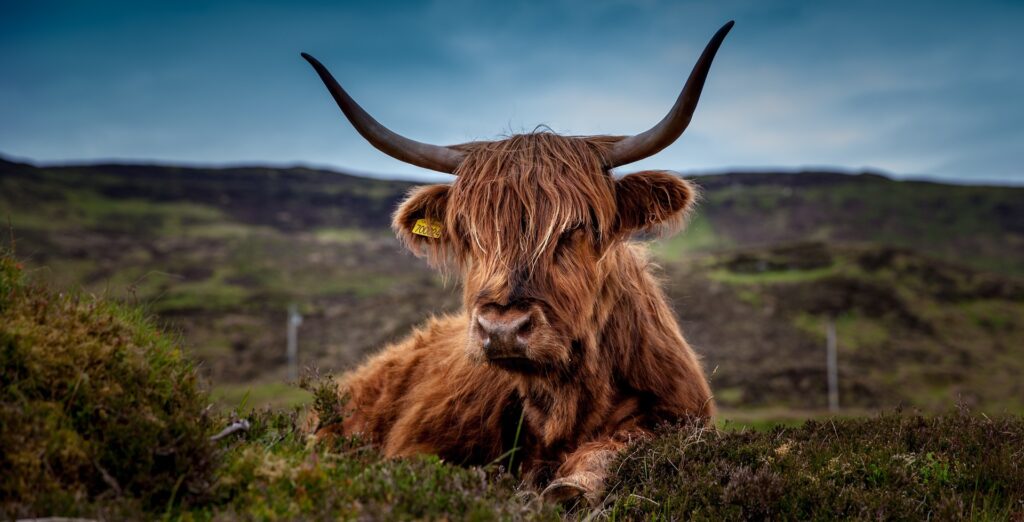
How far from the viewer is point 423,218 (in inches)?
191

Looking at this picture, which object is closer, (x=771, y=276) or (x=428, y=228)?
(x=428, y=228)

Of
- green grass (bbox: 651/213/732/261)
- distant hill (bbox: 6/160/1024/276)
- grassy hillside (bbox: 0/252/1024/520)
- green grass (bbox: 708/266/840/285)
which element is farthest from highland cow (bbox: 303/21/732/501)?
green grass (bbox: 651/213/732/261)

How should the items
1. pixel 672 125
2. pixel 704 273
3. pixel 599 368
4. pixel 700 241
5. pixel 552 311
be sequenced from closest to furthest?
pixel 552 311 → pixel 672 125 → pixel 599 368 → pixel 704 273 → pixel 700 241

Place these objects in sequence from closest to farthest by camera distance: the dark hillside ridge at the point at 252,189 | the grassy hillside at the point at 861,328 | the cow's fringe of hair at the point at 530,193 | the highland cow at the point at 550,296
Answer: the highland cow at the point at 550,296 < the cow's fringe of hair at the point at 530,193 < the grassy hillside at the point at 861,328 < the dark hillside ridge at the point at 252,189

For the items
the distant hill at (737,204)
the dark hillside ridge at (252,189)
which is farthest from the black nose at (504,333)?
the dark hillside ridge at (252,189)

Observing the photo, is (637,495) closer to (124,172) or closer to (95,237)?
(95,237)

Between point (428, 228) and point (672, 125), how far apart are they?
168 cm

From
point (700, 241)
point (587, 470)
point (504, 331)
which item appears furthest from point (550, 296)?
point (700, 241)

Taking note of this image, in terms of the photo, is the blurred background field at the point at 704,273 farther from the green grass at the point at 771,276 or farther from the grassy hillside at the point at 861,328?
the green grass at the point at 771,276

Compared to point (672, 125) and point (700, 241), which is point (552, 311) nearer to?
point (672, 125)

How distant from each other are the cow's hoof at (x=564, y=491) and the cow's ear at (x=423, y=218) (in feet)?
6.19

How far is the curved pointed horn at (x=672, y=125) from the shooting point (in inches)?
145

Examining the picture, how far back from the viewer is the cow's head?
12.1 feet

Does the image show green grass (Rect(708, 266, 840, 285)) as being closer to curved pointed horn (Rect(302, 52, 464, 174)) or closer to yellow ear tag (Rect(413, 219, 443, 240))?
yellow ear tag (Rect(413, 219, 443, 240))
